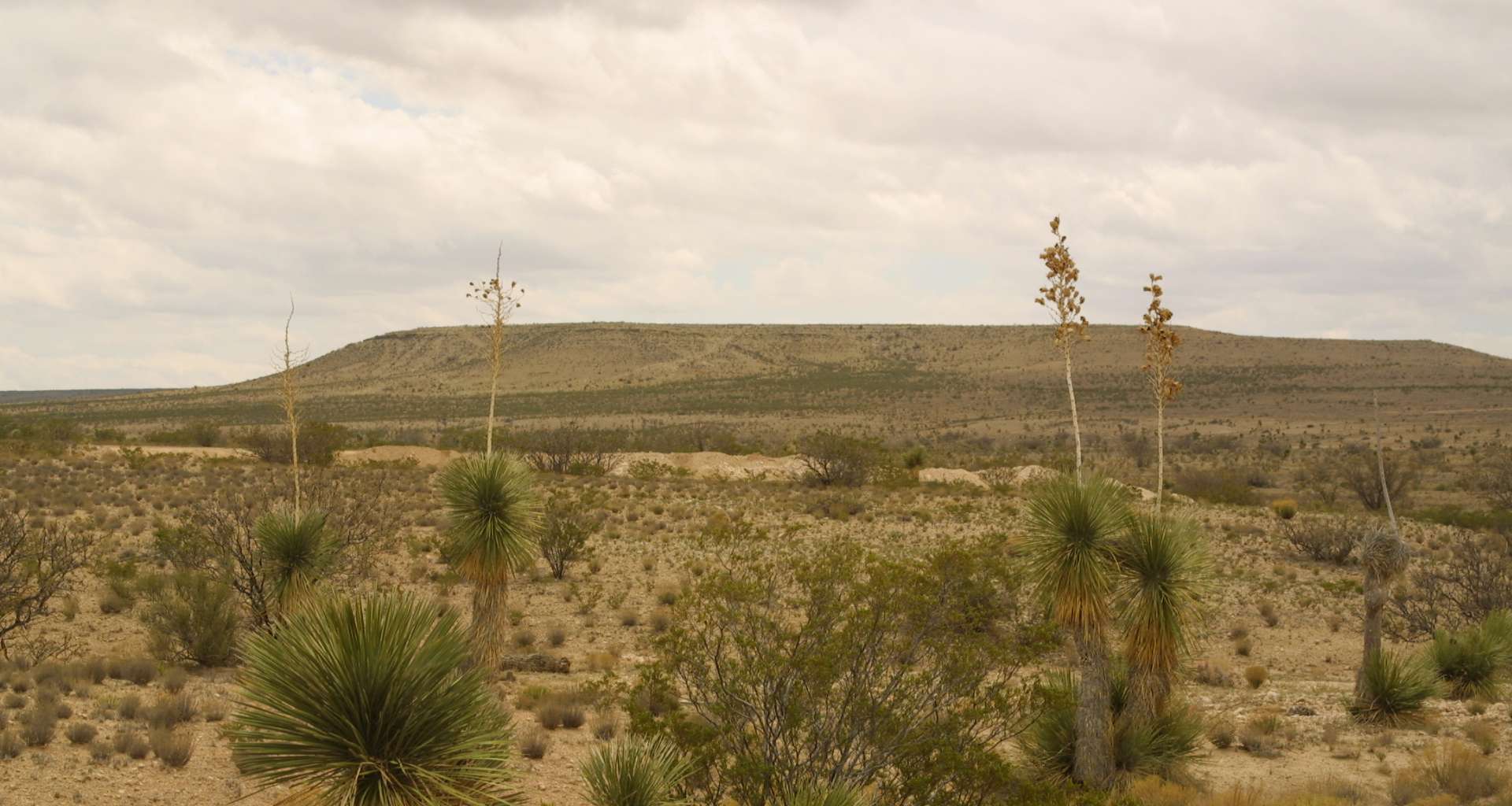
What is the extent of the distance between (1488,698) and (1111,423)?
62.0m

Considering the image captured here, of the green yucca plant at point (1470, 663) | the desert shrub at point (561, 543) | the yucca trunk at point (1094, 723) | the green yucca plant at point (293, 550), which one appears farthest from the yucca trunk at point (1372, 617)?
the desert shrub at point (561, 543)

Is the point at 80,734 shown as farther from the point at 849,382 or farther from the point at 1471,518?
the point at 849,382

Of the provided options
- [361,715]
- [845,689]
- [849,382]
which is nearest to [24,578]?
[361,715]

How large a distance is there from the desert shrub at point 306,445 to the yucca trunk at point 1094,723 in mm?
33146

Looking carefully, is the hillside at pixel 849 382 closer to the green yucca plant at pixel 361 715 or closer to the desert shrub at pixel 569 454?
the desert shrub at pixel 569 454

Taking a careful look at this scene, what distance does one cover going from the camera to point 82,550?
730 inches

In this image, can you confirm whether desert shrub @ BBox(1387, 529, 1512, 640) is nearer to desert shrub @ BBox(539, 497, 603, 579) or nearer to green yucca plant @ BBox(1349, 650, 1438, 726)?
green yucca plant @ BBox(1349, 650, 1438, 726)

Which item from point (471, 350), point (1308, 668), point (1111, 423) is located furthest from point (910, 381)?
point (1308, 668)

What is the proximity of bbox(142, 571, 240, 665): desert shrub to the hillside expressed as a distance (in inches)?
2442

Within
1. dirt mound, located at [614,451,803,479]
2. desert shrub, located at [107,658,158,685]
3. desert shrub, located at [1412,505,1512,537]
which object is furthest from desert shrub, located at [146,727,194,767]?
desert shrub, located at [1412,505,1512,537]

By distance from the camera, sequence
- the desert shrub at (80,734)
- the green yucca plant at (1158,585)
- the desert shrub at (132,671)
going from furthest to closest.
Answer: the desert shrub at (132,671)
the desert shrub at (80,734)
the green yucca plant at (1158,585)

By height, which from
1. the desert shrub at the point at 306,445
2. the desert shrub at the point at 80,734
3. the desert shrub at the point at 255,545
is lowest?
the desert shrub at the point at 80,734

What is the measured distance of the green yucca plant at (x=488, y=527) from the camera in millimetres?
12727

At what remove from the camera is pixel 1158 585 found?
10.8 meters
